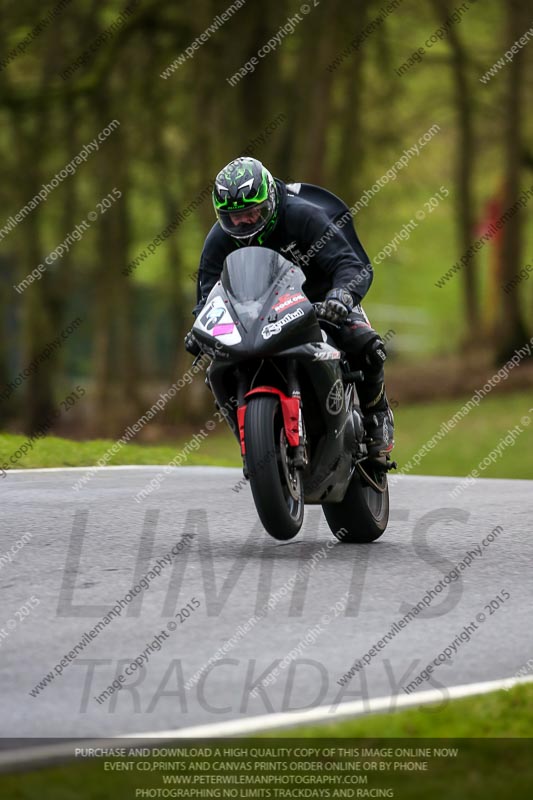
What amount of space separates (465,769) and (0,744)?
4.57ft

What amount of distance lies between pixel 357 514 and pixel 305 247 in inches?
58.8

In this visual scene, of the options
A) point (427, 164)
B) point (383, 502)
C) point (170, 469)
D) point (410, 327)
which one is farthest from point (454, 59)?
point (410, 327)

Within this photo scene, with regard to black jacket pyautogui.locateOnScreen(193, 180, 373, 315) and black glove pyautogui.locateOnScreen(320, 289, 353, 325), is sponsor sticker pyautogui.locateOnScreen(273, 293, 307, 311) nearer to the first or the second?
black glove pyautogui.locateOnScreen(320, 289, 353, 325)

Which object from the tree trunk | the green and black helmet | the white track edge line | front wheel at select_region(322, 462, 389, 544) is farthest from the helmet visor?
the tree trunk

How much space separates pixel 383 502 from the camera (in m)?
8.66

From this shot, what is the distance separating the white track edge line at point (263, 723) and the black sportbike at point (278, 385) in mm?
2135

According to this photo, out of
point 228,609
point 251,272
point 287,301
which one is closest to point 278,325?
point 287,301

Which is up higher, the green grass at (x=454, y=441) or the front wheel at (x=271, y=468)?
the front wheel at (x=271, y=468)

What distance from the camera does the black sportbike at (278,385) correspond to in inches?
286

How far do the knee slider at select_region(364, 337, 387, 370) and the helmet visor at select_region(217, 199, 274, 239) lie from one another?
3.03 ft

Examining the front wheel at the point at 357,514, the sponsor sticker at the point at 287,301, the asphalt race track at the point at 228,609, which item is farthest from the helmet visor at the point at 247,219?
Result: the asphalt race track at the point at 228,609

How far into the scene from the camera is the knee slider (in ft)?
26.9

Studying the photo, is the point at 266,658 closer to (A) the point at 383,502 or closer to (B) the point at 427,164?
(A) the point at 383,502

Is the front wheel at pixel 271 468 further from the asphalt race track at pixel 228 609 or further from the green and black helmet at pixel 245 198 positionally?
the green and black helmet at pixel 245 198
